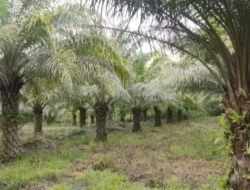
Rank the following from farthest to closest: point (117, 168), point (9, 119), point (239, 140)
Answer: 1. point (9, 119)
2. point (117, 168)
3. point (239, 140)

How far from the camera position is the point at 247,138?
511 centimetres

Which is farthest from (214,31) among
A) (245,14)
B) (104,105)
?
(104,105)

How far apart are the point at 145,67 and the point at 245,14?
14055mm

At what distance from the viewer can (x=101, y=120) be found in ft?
52.7

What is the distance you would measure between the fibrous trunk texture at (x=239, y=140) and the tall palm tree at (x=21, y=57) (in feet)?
14.5

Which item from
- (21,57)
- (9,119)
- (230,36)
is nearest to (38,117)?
(9,119)

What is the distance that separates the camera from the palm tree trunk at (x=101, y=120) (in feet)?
51.8

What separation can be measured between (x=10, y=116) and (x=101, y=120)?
230 inches

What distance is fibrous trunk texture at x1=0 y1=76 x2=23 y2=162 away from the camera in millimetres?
10672

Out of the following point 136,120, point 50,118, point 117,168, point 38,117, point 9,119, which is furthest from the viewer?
point 50,118

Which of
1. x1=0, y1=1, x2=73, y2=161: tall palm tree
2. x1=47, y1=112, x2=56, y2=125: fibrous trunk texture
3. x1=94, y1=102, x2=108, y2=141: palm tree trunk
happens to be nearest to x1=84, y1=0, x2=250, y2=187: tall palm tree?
x1=0, y1=1, x2=73, y2=161: tall palm tree

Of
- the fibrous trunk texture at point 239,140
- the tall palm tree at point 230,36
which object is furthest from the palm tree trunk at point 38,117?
the fibrous trunk texture at point 239,140

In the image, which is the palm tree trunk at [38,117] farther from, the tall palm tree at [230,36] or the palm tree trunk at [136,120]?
the tall palm tree at [230,36]

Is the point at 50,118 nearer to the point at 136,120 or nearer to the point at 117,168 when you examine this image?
the point at 136,120
